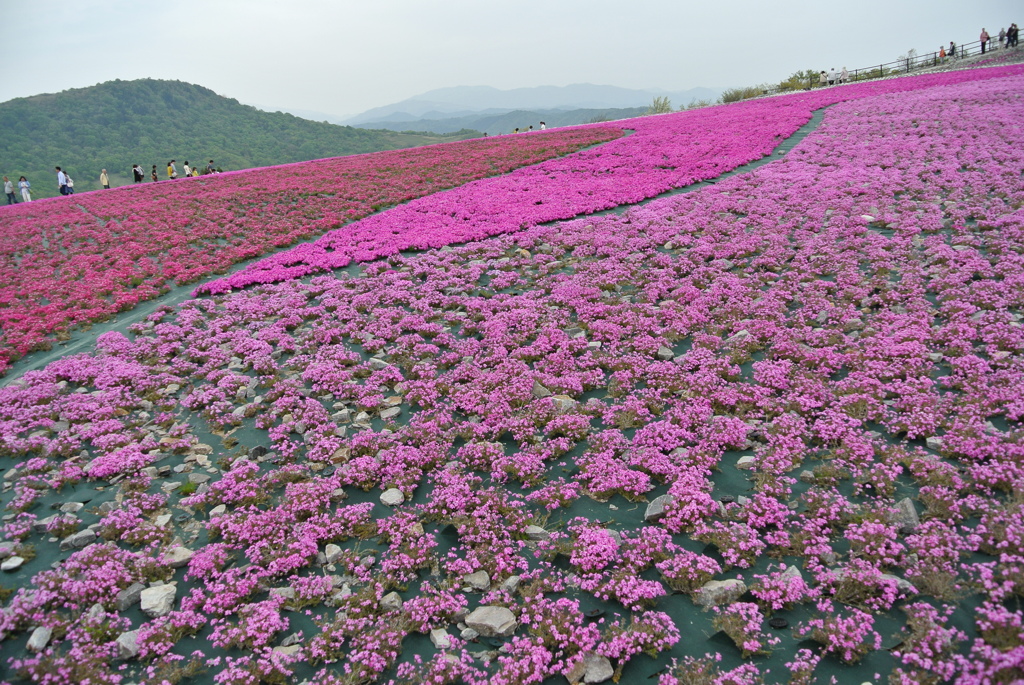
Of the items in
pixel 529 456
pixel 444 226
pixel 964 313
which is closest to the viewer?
pixel 529 456

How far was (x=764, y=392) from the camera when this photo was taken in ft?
34.6

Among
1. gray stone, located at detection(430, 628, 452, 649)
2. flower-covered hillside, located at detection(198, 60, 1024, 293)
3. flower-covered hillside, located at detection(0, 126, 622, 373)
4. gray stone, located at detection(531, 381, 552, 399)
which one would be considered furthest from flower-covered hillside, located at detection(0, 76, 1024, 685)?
flower-covered hillside, located at detection(198, 60, 1024, 293)

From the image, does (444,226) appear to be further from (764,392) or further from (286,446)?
(764,392)

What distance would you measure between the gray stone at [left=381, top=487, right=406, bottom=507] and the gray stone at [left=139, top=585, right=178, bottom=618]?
3323mm

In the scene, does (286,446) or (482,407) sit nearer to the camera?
(286,446)

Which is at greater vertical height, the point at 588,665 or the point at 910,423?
the point at 910,423

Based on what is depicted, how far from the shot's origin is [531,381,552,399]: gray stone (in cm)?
1162

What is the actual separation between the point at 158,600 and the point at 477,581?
4705 mm

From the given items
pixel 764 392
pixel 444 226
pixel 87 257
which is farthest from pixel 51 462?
pixel 87 257

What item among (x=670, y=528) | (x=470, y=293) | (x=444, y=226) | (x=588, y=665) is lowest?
(x=588, y=665)

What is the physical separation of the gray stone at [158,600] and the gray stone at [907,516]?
418 inches

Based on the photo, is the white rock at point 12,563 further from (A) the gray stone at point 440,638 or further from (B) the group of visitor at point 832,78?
(B) the group of visitor at point 832,78

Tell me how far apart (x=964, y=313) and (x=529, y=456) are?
37.2 ft

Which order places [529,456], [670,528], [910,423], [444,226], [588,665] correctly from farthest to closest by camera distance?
[444,226] → [529,456] → [910,423] → [670,528] → [588,665]
